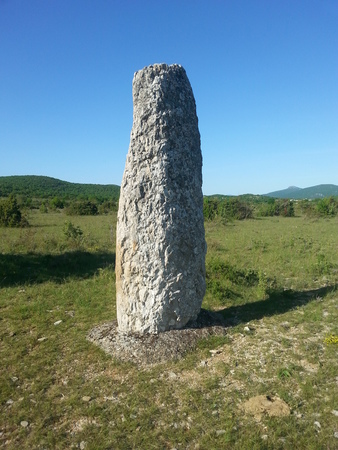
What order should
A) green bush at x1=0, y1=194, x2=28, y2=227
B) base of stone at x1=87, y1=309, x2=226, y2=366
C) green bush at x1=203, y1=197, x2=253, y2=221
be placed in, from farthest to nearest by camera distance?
green bush at x1=203, y1=197, x2=253, y2=221 → green bush at x1=0, y1=194, x2=28, y2=227 → base of stone at x1=87, y1=309, x2=226, y2=366

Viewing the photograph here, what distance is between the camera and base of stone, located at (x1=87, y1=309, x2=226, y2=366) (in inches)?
224

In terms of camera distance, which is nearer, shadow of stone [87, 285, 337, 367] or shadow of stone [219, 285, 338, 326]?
shadow of stone [87, 285, 337, 367]

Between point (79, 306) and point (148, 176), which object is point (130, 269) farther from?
point (79, 306)

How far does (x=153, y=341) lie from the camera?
601 centimetres

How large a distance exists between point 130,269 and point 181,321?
1.38 metres

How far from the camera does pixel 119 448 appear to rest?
378cm

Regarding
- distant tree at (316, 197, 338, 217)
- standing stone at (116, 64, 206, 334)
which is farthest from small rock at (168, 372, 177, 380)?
distant tree at (316, 197, 338, 217)

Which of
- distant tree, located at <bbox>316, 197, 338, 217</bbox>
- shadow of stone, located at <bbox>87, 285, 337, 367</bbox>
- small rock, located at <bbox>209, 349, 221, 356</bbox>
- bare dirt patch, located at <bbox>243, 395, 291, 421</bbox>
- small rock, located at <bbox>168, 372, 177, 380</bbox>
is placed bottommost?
bare dirt patch, located at <bbox>243, 395, 291, 421</bbox>

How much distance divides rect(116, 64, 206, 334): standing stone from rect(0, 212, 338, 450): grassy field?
95 centimetres

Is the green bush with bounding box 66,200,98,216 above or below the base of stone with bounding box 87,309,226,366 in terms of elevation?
above

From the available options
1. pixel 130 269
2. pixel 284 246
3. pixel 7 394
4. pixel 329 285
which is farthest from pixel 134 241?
pixel 284 246

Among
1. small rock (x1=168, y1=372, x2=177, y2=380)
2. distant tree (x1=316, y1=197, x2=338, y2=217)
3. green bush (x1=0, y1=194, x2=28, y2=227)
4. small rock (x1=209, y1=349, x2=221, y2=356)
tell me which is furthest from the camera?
distant tree (x1=316, y1=197, x2=338, y2=217)

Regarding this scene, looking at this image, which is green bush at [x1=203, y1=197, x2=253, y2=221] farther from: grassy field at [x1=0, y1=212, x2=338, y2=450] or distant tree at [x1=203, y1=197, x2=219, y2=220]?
grassy field at [x1=0, y1=212, x2=338, y2=450]

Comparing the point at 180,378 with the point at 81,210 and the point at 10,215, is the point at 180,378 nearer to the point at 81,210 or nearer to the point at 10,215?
the point at 10,215
